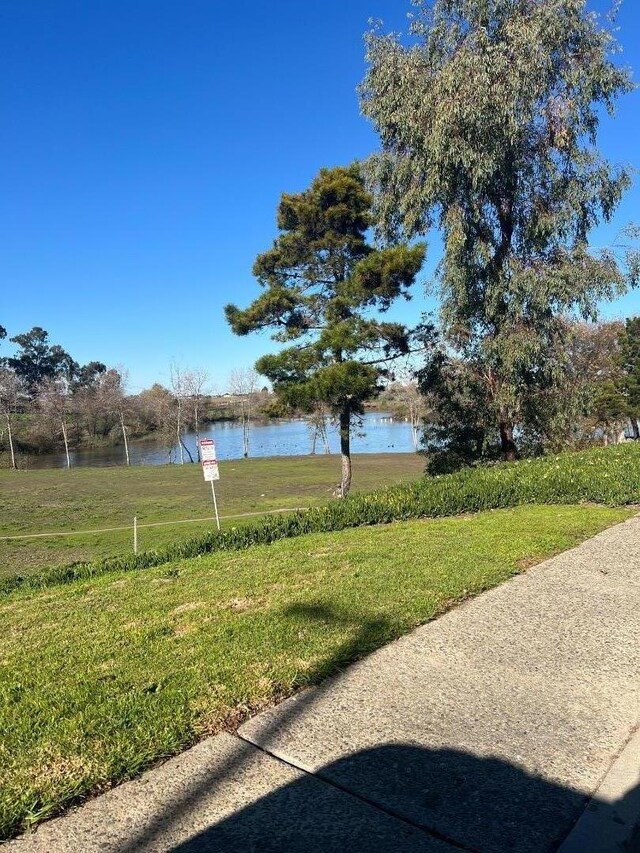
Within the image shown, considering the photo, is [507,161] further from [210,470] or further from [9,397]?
[9,397]

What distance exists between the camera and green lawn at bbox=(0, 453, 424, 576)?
15.9 metres

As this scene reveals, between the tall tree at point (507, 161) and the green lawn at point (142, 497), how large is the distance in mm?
8938

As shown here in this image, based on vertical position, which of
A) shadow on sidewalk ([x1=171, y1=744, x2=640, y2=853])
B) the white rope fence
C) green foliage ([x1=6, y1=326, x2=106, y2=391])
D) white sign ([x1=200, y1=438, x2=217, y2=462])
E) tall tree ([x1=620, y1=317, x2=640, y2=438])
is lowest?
the white rope fence

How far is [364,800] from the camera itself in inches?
92.3

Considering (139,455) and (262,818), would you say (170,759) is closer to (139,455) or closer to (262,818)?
(262,818)

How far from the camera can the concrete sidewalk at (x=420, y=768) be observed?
2160mm

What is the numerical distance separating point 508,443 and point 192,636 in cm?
1402

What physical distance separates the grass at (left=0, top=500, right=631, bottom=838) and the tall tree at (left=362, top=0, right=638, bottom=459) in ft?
27.6

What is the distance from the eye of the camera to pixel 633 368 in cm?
3875

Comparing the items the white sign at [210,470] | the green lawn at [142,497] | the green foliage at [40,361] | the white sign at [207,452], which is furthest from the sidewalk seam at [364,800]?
the green foliage at [40,361]

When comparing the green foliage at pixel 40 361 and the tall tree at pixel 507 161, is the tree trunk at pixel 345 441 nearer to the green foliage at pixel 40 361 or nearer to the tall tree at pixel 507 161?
the tall tree at pixel 507 161

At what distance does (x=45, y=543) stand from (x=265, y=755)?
15759mm

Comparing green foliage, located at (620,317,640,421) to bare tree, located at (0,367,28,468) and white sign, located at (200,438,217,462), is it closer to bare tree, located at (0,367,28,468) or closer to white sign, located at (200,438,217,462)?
white sign, located at (200,438,217,462)

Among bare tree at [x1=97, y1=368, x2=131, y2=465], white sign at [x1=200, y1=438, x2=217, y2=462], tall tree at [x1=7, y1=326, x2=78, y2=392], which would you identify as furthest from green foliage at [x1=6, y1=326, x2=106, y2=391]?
white sign at [x1=200, y1=438, x2=217, y2=462]
